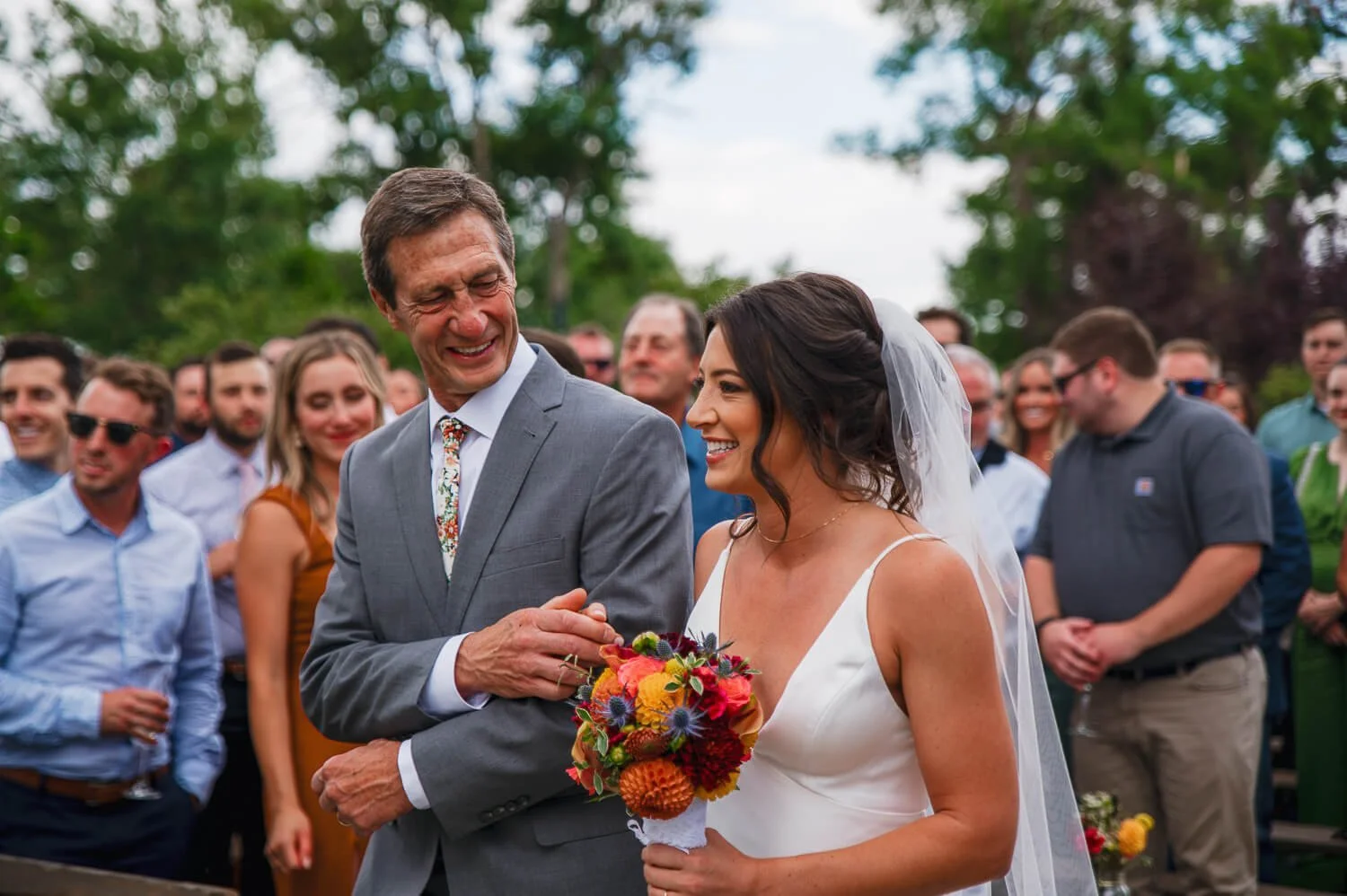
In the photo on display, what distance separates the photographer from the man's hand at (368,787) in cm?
303

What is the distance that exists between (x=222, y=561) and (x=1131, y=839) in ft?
13.2

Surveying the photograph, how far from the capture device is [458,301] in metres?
3.26

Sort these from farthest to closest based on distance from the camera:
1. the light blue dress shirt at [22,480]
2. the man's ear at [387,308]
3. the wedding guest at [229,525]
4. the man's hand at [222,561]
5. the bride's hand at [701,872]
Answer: the light blue dress shirt at [22,480] < the man's hand at [222,561] < the wedding guest at [229,525] < the man's ear at [387,308] < the bride's hand at [701,872]

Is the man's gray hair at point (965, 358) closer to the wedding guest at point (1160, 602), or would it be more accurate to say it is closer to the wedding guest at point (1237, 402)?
the wedding guest at point (1160, 602)

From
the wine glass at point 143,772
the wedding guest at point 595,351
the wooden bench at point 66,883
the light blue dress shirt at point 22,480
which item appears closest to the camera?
the wooden bench at point 66,883

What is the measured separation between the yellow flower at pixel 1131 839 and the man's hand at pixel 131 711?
135 inches

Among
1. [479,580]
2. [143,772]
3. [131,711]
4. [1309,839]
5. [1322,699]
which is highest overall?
[479,580]

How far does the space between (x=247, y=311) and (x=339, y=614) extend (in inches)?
911

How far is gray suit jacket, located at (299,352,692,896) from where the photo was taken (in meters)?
2.98

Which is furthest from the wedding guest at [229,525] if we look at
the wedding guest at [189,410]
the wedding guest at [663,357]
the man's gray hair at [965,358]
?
the man's gray hair at [965,358]

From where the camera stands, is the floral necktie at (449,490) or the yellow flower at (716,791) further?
the floral necktie at (449,490)

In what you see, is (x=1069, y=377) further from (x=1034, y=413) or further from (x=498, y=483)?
(x=498, y=483)

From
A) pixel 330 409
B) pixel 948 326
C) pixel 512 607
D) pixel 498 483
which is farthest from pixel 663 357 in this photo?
pixel 512 607

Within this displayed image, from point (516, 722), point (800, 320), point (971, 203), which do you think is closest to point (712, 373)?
point (800, 320)
